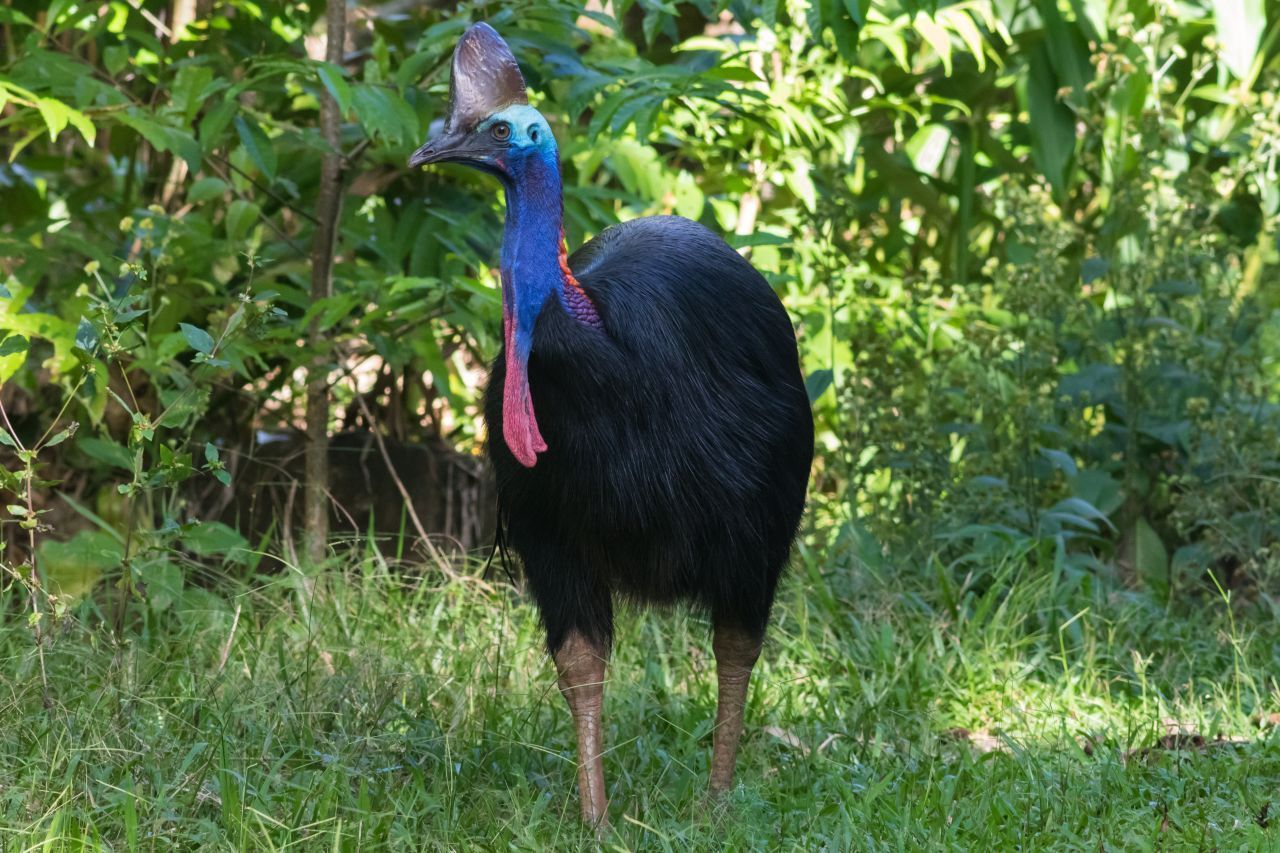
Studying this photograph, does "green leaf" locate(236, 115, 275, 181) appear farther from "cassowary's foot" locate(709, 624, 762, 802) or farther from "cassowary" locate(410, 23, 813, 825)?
"cassowary's foot" locate(709, 624, 762, 802)

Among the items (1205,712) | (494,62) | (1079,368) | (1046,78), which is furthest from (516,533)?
(1046,78)

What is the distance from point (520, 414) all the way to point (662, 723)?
1.14 meters

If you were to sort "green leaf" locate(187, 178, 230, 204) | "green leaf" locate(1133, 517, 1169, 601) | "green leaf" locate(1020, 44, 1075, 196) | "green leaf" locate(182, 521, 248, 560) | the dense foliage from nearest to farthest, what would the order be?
"green leaf" locate(182, 521, 248, 560)
the dense foliage
"green leaf" locate(187, 178, 230, 204)
"green leaf" locate(1133, 517, 1169, 601)
"green leaf" locate(1020, 44, 1075, 196)

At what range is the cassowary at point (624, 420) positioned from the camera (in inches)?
106

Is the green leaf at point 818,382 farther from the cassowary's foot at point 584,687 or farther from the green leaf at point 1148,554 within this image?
the cassowary's foot at point 584,687

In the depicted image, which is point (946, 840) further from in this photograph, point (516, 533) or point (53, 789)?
point (53, 789)

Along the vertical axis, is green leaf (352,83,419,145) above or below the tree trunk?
above

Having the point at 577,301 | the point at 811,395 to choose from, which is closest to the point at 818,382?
the point at 811,395

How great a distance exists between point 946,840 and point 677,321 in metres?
0.97

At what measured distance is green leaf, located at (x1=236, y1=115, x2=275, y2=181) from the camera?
139 inches

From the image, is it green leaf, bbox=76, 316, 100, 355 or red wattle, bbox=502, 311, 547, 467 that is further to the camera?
green leaf, bbox=76, 316, 100, 355

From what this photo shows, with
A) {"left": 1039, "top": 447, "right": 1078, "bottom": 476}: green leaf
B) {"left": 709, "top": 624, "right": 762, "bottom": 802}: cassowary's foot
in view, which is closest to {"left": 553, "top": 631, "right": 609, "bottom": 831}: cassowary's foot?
{"left": 709, "top": 624, "right": 762, "bottom": 802}: cassowary's foot

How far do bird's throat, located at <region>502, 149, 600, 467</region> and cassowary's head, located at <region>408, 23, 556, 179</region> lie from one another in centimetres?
3

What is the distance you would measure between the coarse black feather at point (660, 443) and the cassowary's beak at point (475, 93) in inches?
11.6
